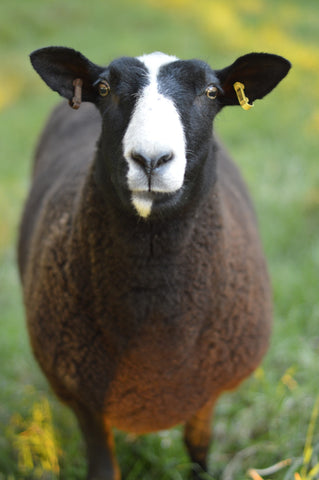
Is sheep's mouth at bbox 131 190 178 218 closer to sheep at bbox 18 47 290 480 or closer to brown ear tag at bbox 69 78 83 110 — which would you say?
sheep at bbox 18 47 290 480

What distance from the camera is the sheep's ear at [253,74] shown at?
2.23m

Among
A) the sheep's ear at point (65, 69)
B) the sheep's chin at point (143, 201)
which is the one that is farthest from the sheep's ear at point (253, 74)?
the sheep's chin at point (143, 201)

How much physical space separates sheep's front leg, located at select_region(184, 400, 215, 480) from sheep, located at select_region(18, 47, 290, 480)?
0.12 meters

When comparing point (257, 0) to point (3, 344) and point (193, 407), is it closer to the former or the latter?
point (3, 344)

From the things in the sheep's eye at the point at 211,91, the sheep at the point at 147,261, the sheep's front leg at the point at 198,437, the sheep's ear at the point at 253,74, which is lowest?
the sheep's front leg at the point at 198,437

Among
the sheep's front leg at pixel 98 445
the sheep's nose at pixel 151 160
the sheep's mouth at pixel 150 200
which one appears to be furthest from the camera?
the sheep's front leg at pixel 98 445

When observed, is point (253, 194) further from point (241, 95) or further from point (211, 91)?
point (211, 91)

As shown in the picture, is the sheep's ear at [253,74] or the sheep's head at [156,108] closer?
the sheep's head at [156,108]

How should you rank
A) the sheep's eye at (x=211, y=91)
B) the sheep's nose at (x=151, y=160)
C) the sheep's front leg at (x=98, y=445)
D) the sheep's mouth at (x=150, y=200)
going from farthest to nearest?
1. the sheep's front leg at (x=98, y=445)
2. the sheep's eye at (x=211, y=91)
3. the sheep's mouth at (x=150, y=200)
4. the sheep's nose at (x=151, y=160)

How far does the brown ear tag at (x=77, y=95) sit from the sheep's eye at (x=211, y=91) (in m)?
0.54

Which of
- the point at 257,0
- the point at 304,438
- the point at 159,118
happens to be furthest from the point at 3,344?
the point at 257,0

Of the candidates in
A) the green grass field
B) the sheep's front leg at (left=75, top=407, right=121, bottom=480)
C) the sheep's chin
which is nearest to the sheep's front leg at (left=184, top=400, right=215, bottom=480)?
the green grass field

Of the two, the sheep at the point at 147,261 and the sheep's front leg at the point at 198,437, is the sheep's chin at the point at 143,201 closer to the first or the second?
the sheep at the point at 147,261

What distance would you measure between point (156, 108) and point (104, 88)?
40 centimetres
